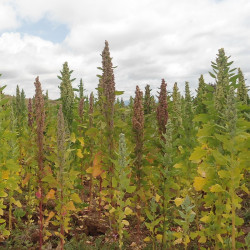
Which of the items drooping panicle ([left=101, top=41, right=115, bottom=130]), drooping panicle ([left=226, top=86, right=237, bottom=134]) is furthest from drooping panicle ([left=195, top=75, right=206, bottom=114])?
drooping panicle ([left=226, top=86, right=237, bottom=134])

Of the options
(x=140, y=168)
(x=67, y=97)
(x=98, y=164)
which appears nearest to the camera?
(x=140, y=168)

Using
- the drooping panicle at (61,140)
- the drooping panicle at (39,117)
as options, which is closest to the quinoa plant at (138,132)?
the drooping panicle at (61,140)

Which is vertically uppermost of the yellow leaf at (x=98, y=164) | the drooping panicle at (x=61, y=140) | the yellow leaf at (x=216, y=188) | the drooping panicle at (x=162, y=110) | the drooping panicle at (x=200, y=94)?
the drooping panicle at (x=200, y=94)

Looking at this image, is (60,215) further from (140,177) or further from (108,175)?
(140,177)

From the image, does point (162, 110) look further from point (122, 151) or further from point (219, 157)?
point (219, 157)

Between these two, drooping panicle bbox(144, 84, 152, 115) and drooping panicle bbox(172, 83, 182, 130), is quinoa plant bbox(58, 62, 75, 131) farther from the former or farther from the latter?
drooping panicle bbox(172, 83, 182, 130)

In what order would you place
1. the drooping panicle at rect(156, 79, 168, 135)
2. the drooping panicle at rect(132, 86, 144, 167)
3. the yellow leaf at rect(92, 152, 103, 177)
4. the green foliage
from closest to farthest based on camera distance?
the green foliage → the drooping panicle at rect(132, 86, 144, 167) → the yellow leaf at rect(92, 152, 103, 177) → the drooping panicle at rect(156, 79, 168, 135)

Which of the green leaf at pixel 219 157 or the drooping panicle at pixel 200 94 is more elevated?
the drooping panicle at pixel 200 94

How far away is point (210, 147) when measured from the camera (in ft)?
12.7

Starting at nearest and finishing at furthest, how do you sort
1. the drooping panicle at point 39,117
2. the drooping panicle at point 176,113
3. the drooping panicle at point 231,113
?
the drooping panicle at point 231,113 → the drooping panicle at point 39,117 → the drooping panicle at point 176,113

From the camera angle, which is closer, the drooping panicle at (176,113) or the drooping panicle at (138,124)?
the drooping panicle at (138,124)

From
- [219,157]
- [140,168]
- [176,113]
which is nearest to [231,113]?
[219,157]

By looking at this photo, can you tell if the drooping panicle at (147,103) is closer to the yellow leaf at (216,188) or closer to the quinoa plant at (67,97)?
the quinoa plant at (67,97)

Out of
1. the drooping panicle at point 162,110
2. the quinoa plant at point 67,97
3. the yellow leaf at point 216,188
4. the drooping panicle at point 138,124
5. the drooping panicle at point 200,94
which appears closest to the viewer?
the yellow leaf at point 216,188
